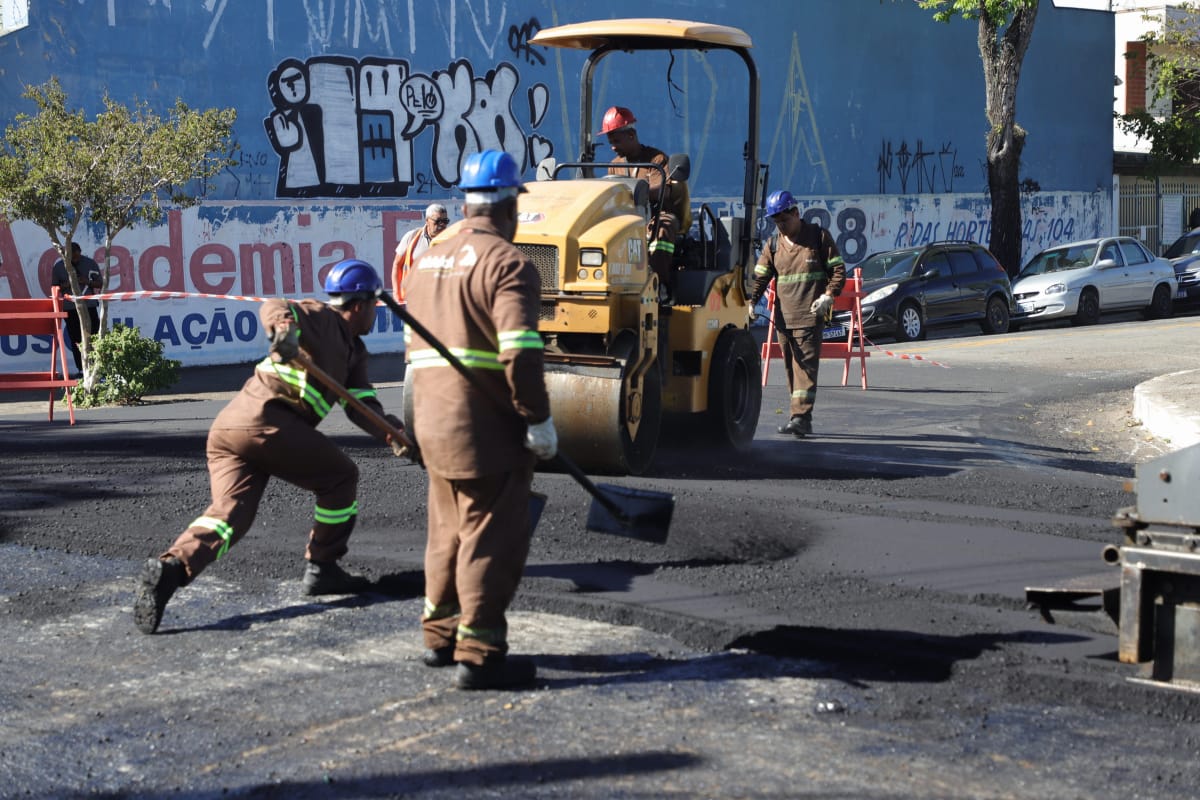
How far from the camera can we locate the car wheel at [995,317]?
24.7 m

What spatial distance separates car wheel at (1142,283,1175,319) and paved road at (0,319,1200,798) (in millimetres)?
19109

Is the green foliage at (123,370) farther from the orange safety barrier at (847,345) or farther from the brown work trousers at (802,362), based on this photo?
the brown work trousers at (802,362)

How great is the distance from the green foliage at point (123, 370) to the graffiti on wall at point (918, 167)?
2140 centimetres

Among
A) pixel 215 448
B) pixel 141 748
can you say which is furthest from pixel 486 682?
pixel 215 448

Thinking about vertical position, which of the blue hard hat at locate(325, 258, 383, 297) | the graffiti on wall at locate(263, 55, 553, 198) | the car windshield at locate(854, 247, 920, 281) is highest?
the graffiti on wall at locate(263, 55, 553, 198)

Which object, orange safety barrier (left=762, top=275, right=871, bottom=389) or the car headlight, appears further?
the car headlight

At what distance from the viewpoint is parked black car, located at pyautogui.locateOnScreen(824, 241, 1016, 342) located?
75.8 feet

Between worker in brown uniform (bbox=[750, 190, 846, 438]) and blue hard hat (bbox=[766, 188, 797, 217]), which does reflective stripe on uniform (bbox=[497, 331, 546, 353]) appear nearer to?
worker in brown uniform (bbox=[750, 190, 846, 438])

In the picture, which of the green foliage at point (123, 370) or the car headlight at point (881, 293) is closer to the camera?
the green foliage at point (123, 370)

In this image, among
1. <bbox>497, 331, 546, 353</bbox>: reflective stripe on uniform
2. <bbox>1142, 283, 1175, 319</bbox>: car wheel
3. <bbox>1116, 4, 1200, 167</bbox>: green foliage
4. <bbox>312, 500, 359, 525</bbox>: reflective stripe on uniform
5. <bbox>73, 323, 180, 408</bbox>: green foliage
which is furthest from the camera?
<bbox>1116, 4, 1200, 167</bbox>: green foliage

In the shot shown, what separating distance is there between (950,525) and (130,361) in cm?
1020

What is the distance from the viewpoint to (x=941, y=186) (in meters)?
35.2

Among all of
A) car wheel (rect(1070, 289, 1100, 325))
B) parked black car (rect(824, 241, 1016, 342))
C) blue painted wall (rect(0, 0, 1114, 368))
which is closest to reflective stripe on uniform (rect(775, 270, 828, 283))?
blue painted wall (rect(0, 0, 1114, 368))

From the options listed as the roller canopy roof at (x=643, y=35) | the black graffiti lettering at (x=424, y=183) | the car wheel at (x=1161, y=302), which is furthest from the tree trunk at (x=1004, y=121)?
the roller canopy roof at (x=643, y=35)
